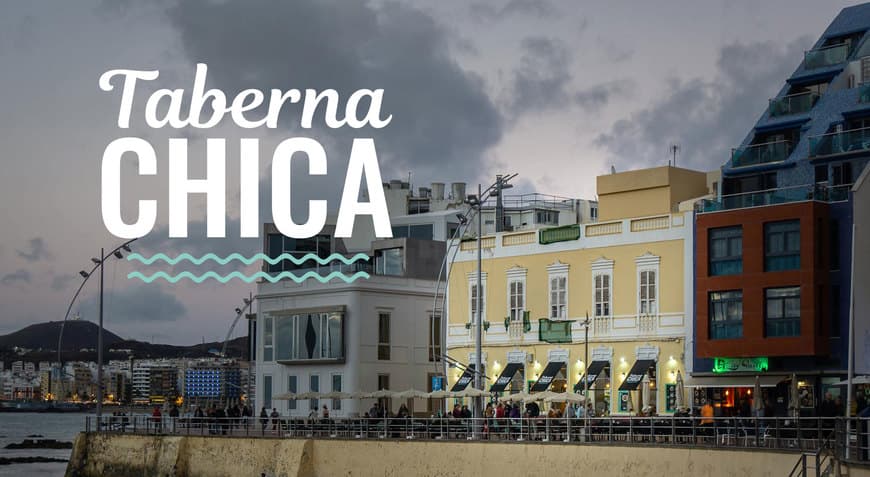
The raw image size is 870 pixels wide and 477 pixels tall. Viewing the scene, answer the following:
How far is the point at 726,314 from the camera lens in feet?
182

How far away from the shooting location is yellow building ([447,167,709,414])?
188ft

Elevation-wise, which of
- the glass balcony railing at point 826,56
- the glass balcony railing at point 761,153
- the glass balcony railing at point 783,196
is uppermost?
the glass balcony railing at point 826,56

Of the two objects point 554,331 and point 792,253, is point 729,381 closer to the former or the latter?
point 792,253

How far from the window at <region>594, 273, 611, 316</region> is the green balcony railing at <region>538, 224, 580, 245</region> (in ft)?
7.24

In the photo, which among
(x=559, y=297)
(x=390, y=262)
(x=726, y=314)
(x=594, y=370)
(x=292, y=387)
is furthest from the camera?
(x=390, y=262)

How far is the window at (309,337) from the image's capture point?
7056 centimetres

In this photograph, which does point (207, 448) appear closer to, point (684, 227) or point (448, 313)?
point (448, 313)

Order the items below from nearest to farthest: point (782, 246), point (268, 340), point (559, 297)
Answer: point (782, 246) < point (559, 297) < point (268, 340)

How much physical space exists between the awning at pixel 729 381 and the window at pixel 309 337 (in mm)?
19795

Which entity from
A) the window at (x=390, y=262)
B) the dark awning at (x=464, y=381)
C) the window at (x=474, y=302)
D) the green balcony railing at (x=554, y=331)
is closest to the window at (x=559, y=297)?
the green balcony railing at (x=554, y=331)

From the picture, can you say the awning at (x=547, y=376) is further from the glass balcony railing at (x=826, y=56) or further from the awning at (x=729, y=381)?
the glass balcony railing at (x=826, y=56)

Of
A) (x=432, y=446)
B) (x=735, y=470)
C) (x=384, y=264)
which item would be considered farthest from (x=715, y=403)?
(x=384, y=264)

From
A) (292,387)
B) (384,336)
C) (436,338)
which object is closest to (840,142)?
(436,338)

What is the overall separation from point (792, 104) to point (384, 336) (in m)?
22.3
